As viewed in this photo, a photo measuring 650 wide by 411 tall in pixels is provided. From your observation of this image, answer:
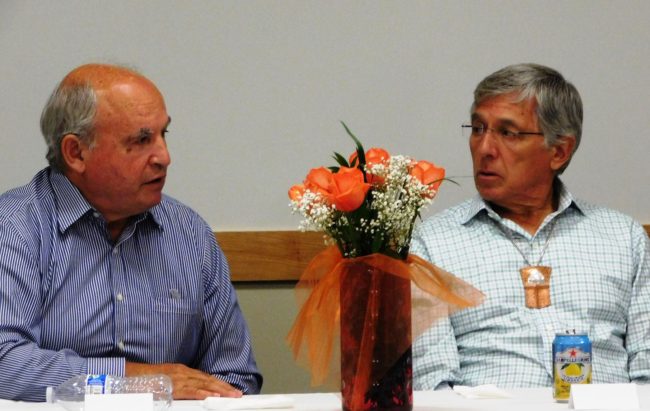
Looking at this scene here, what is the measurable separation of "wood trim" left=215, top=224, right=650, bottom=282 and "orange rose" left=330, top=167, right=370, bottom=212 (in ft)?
5.00

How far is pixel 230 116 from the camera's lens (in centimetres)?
340

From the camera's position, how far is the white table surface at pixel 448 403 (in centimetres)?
201

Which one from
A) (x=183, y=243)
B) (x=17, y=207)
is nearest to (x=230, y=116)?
(x=183, y=243)

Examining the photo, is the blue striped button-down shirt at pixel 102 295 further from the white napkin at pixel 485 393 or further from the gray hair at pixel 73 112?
the white napkin at pixel 485 393

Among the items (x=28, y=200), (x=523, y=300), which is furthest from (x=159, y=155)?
(x=523, y=300)

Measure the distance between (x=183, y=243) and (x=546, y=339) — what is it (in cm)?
100

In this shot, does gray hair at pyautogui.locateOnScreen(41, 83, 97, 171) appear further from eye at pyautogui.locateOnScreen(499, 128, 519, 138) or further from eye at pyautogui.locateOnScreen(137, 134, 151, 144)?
eye at pyautogui.locateOnScreen(499, 128, 519, 138)

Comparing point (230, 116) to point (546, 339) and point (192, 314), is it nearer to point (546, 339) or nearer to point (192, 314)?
point (192, 314)

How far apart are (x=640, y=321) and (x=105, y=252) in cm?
147

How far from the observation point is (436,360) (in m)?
2.69

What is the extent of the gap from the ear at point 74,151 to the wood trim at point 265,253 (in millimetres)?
831

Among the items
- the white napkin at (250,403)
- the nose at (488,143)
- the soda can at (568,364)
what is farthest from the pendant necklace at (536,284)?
the white napkin at (250,403)

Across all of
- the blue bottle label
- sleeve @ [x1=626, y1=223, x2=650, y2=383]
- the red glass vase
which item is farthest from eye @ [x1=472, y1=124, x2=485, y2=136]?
the blue bottle label

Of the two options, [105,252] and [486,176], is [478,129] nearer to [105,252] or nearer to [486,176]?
[486,176]
